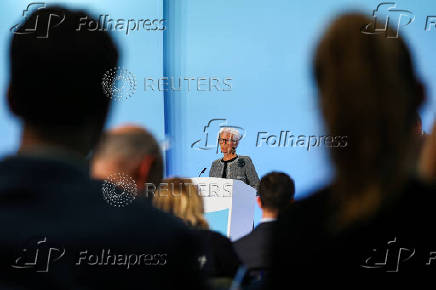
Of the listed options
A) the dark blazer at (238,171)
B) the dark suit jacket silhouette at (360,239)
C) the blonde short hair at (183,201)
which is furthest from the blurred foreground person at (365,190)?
the dark blazer at (238,171)

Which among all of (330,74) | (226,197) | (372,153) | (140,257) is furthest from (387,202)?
(226,197)

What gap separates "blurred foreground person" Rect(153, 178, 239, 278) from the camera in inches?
58.7

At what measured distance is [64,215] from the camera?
526mm

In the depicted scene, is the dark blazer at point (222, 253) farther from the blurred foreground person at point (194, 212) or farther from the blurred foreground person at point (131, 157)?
the blurred foreground person at point (131, 157)

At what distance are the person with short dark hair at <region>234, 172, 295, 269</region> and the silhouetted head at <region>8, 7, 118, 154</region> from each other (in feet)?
3.18

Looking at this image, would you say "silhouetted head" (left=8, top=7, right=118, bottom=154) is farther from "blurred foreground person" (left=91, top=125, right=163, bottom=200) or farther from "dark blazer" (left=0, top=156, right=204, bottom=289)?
"blurred foreground person" (left=91, top=125, right=163, bottom=200)

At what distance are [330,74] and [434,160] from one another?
18.1 inches

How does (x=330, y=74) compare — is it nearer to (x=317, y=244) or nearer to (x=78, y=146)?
(x=317, y=244)

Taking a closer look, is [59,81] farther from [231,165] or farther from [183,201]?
[231,165]

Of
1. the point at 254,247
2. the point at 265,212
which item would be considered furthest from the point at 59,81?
the point at 265,212

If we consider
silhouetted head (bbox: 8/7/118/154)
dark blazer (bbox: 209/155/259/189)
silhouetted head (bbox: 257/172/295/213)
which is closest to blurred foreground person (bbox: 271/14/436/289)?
silhouetted head (bbox: 8/7/118/154)

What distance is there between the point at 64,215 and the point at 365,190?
1.11ft

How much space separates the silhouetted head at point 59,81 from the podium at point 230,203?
157 cm

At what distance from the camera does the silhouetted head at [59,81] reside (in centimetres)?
60
